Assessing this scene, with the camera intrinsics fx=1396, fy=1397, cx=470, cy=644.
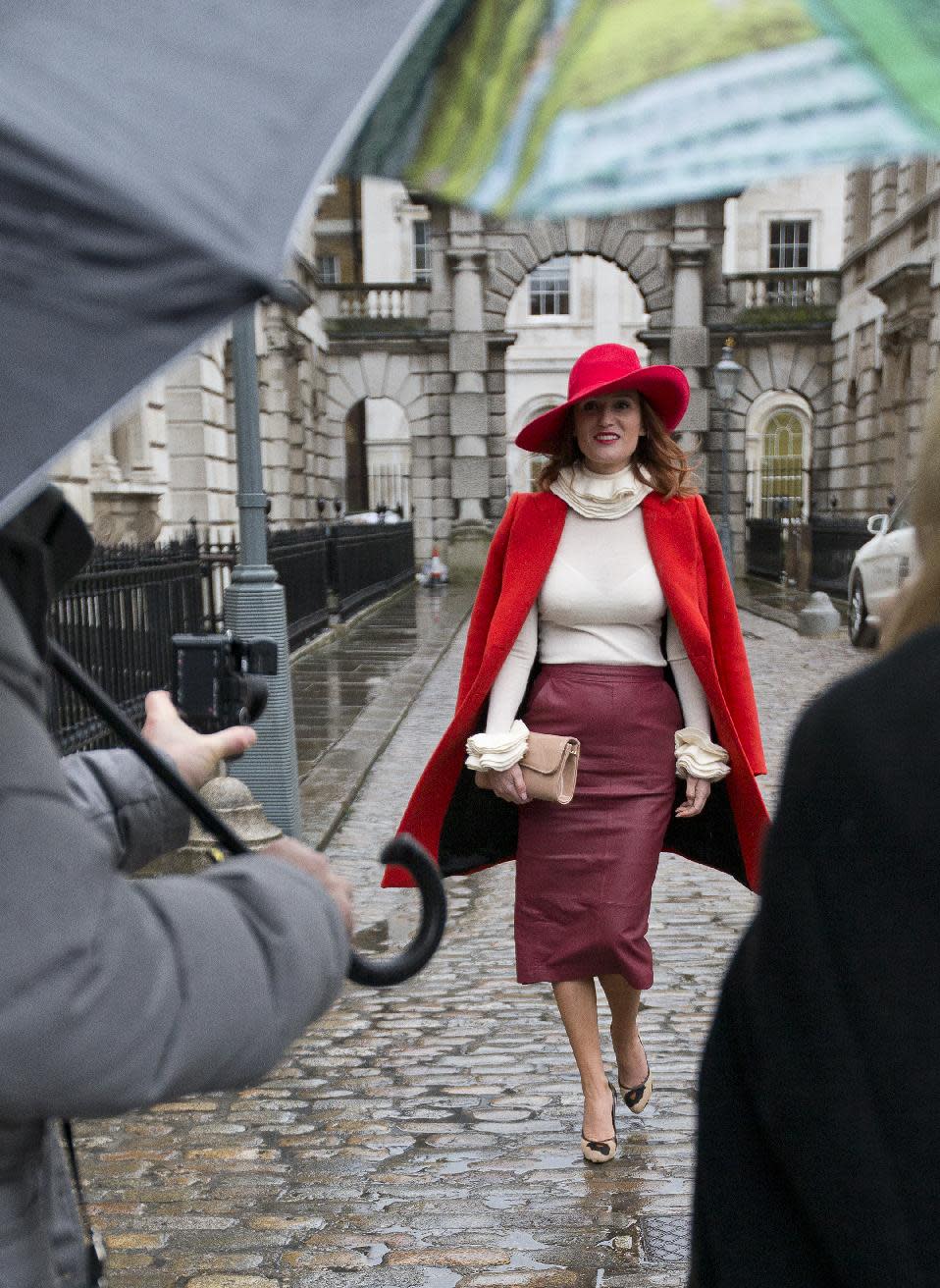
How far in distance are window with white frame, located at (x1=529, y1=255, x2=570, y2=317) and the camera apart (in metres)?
43.6

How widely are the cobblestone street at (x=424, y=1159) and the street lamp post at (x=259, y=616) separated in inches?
56.0

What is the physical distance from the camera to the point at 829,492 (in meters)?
29.7

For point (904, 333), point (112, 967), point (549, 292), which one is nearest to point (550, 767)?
point (112, 967)

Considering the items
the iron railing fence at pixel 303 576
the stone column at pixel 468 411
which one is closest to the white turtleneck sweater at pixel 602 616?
the iron railing fence at pixel 303 576

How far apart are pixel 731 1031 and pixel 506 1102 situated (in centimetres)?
292

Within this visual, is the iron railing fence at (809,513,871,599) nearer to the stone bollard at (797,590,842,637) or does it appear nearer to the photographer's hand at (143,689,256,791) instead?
the stone bollard at (797,590,842,637)

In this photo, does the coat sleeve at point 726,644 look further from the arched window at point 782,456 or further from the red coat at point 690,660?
the arched window at point 782,456

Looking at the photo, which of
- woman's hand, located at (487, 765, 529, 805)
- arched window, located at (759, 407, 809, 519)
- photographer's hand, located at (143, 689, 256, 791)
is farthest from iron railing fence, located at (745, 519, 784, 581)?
photographer's hand, located at (143, 689, 256, 791)

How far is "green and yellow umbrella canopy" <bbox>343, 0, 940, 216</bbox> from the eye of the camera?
52.9 inches

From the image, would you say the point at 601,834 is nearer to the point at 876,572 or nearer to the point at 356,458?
the point at 876,572

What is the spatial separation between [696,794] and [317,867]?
7.84ft

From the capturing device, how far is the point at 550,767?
359 cm

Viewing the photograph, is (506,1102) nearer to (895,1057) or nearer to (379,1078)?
(379,1078)

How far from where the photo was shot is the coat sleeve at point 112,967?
116 cm
